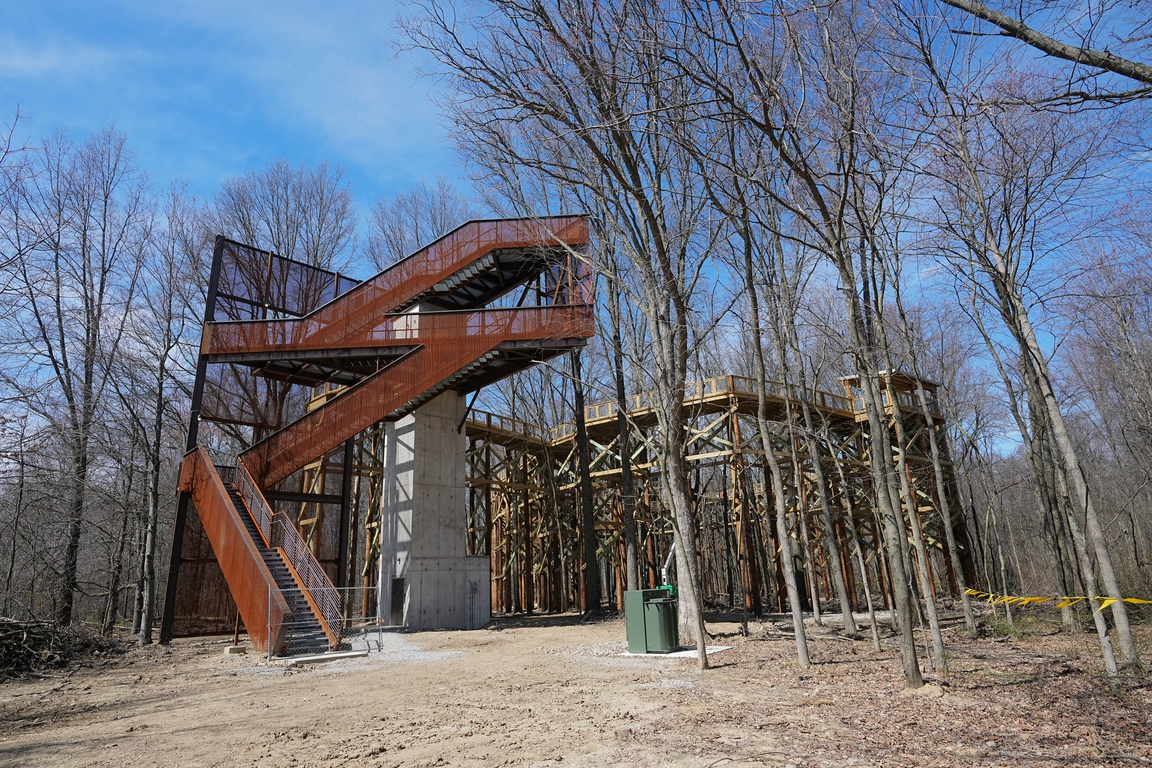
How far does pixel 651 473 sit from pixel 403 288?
1184cm

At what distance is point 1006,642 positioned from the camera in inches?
470

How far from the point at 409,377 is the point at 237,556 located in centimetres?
622

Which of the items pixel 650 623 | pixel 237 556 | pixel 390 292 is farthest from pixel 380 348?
pixel 650 623

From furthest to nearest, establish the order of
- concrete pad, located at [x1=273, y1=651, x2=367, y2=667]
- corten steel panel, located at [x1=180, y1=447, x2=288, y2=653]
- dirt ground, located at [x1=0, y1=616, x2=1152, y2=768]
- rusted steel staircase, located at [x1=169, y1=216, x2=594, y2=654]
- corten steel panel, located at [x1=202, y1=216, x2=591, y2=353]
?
corten steel panel, located at [x1=202, y1=216, x2=591, y2=353] → rusted steel staircase, located at [x1=169, y1=216, x2=594, y2=654] → corten steel panel, located at [x1=180, y1=447, x2=288, y2=653] → concrete pad, located at [x1=273, y1=651, x2=367, y2=667] → dirt ground, located at [x1=0, y1=616, x2=1152, y2=768]

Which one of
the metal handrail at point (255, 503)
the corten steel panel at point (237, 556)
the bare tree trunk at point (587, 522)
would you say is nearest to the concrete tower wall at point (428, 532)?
the bare tree trunk at point (587, 522)

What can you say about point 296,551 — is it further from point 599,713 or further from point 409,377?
point 599,713

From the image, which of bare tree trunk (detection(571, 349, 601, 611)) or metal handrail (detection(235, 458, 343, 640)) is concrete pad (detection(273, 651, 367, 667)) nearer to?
metal handrail (detection(235, 458, 343, 640))

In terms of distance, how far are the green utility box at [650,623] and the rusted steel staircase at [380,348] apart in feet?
22.1

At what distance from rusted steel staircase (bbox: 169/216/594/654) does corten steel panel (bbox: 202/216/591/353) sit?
3 cm

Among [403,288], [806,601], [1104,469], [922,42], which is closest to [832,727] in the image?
[922,42]

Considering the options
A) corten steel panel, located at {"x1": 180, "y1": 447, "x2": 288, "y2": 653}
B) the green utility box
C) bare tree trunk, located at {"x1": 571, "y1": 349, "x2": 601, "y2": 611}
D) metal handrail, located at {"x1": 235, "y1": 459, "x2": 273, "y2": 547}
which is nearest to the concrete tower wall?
bare tree trunk, located at {"x1": 571, "y1": 349, "x2": 601, "y2": 611}

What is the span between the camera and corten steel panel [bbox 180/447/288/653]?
1288 cm

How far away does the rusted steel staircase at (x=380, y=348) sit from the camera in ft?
51.3

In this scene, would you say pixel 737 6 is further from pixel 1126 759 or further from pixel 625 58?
pixel 1126 759
